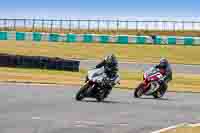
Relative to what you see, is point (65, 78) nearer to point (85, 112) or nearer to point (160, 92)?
point (160, 92)

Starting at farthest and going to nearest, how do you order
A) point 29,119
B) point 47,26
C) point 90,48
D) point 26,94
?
point 47,26 → point 90,48 → point 26,94 → point 29,119

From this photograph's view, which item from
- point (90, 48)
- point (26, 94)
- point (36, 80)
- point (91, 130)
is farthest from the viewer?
point (90, 48)

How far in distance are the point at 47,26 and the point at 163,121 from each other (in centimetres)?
8558

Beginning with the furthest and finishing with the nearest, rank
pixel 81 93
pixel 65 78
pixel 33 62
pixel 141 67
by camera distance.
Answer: pixel 141 67 → pixel 33 62 → pixel 65 78 → pixel 81 93

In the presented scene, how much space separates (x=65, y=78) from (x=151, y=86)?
10545 millimetres

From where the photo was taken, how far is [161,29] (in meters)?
107

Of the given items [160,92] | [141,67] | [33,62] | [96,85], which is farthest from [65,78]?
[141,67]

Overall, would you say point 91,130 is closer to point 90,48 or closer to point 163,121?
point 163,121

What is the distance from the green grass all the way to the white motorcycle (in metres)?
35.7

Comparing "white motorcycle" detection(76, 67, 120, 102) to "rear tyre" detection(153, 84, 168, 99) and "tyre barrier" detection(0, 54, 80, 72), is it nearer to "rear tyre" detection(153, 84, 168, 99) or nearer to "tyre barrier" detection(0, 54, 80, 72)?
"rear tyre" detection(153, 84, 168, 99)

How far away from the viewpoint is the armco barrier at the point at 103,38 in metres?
79.5

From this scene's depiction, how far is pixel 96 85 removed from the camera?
24047 millimetres

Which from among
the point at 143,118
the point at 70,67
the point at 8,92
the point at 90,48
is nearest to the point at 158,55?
the point at 90,48

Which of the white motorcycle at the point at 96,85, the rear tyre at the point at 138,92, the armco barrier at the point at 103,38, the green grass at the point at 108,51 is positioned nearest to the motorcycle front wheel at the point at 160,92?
the rear tyre at the point at 138,92
